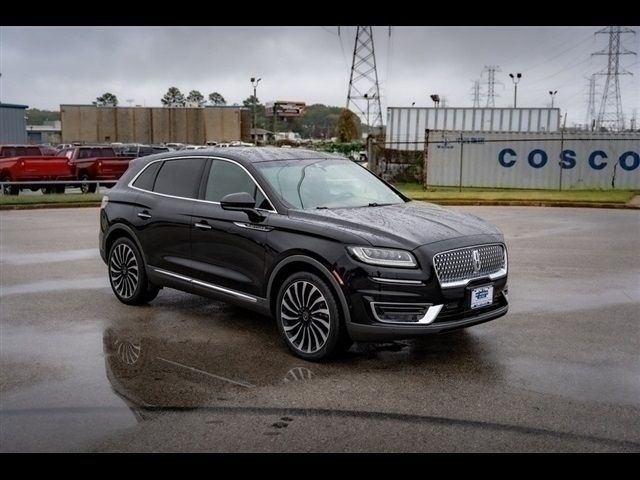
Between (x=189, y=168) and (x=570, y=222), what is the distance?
38.1 ft

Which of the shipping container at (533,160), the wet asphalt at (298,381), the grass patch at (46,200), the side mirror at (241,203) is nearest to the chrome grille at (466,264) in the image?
the wet asphalt at (298,381)

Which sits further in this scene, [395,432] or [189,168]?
[189,168]

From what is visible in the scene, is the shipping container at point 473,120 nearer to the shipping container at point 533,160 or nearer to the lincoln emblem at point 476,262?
the shipping container at point 533,160

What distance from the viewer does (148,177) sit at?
7793mm

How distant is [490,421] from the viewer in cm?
438

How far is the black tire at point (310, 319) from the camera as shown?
18.1 feet

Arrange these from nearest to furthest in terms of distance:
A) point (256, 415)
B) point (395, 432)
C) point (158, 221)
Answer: point (395, 432) < point (256, 415) < point (158, 221)

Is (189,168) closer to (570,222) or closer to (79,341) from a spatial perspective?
(79,341)

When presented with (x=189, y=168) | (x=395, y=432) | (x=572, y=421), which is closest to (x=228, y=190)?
(x=189, y=168)

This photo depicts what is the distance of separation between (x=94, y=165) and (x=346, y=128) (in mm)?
32298

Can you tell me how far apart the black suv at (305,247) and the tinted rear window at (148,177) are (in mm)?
26

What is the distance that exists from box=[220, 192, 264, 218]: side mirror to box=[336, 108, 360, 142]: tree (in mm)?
49625

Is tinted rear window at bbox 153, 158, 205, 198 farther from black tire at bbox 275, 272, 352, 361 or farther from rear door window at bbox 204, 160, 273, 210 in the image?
black tire at bbox 275, 272, 352, 361

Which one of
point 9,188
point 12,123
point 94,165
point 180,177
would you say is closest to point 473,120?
→ point 94,165
